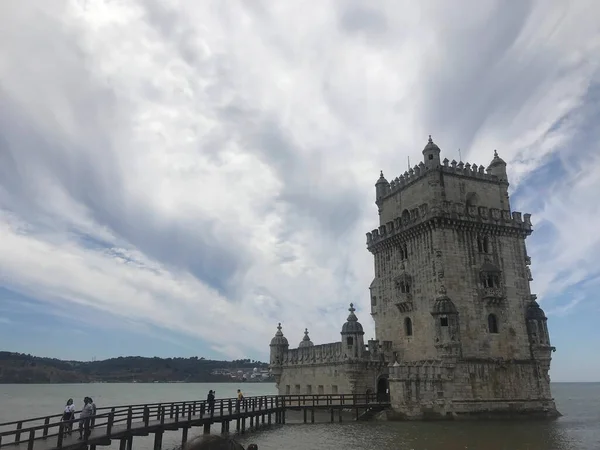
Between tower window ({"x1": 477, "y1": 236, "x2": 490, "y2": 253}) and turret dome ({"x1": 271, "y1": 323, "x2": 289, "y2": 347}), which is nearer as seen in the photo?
tower window ({"x1": 477, "y1": 236, "x2": 490, "y2": 253})

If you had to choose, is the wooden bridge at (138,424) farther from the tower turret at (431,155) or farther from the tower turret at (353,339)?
the tower turret at (431,155)

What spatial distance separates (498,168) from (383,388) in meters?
22.0

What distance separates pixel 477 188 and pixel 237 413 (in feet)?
89.3

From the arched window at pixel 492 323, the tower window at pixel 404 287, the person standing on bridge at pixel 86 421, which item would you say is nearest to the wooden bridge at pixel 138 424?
the person standing on bridge at pixel 86 421

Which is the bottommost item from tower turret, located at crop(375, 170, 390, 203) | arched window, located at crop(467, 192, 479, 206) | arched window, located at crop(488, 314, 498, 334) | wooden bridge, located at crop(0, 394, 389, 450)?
wooden bridge, located at crop(0, 394, 389, 450)

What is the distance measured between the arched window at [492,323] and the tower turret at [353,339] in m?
10.2

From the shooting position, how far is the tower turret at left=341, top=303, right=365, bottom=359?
144ft

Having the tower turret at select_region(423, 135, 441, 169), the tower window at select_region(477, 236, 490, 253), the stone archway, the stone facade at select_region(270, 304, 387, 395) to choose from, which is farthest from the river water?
the tower turret at select_region(423, 135, 441, 169)

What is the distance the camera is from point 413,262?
4344 cm

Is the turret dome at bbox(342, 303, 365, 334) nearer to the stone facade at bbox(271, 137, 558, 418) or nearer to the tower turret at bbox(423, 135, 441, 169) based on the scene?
the stone facade at bbox(271, 137, 558, 418)

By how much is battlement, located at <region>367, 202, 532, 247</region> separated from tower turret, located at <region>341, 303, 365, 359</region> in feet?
27.6

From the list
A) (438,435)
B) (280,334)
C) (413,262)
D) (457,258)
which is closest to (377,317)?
(413,262)

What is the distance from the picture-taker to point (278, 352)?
185 ft

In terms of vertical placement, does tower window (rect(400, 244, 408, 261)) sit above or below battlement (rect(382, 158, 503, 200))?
below
